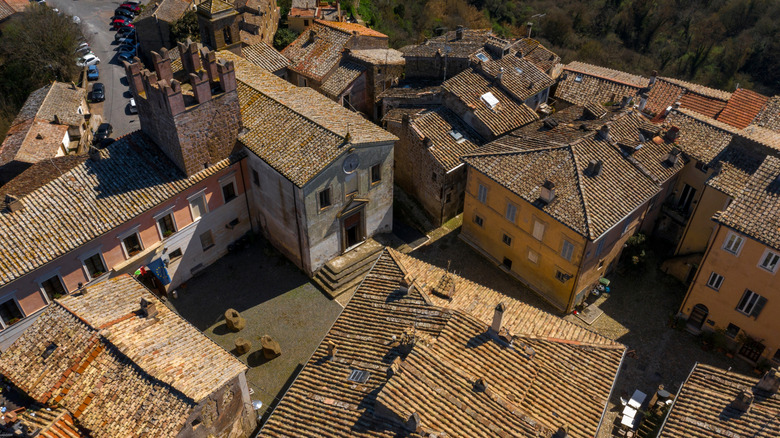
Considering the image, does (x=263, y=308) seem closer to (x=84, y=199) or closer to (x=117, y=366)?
(x=117, y=366)

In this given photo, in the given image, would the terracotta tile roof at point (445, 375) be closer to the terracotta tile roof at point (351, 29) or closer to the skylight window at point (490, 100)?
the skylight window at point (490, 100)

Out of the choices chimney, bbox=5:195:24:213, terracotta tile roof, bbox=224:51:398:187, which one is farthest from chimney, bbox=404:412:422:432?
chimney, bbox=5:195:24:213

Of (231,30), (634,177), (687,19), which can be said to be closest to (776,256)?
(634,177)

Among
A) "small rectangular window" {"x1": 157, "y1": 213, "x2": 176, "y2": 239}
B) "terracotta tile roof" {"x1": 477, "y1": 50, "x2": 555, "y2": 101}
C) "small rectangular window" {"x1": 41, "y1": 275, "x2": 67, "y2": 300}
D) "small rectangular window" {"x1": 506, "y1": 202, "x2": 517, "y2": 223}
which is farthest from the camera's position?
"terracotta tile roof" {"x1": 477, "y1": 50, "x2": 555, "y2": 101}

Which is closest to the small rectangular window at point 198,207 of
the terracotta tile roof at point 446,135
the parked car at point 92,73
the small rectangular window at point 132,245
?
the small rectangular window at point 132,245

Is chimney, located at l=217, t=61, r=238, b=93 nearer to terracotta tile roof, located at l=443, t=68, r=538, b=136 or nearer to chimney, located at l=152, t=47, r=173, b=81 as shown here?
chimney, located at l=152, t=47, r=173, b=81

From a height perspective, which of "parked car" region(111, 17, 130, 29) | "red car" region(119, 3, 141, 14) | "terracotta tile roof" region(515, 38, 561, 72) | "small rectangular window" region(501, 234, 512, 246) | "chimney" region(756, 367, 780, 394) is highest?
"terracotta tile roof" region(515, 38, 561, 72)

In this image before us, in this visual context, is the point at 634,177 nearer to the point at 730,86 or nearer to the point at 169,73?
the point at 169,73
